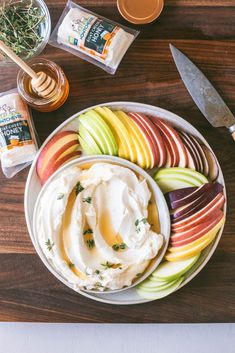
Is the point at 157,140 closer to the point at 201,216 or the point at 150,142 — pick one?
the point at 150,142

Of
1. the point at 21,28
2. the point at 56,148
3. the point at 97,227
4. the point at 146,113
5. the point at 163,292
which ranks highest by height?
the point at 21,28

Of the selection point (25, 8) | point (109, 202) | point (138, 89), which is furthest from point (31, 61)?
point (109, 202)

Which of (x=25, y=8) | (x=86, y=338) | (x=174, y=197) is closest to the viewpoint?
(x=174, y=197)

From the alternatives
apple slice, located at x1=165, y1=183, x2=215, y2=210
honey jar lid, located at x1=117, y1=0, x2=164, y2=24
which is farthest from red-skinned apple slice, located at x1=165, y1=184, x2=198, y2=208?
honey jar lid, located at x1=117, y1=0, x2=164, y2=24

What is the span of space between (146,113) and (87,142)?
17 centimetres

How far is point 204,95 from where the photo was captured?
1.26m

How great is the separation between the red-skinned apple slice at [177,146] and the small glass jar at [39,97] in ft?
0.90

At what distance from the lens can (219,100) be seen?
1256 mm

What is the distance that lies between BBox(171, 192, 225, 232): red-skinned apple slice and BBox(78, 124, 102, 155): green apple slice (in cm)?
27

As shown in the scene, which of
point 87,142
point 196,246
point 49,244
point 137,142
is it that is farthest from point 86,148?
point 196,246

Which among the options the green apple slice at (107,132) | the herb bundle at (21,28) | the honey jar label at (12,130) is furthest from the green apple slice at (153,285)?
the herb bundle at (21,28)

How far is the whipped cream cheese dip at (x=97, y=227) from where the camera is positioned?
1165mm

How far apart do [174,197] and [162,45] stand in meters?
0.43

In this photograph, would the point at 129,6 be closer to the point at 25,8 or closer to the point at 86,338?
the point at 25,8
